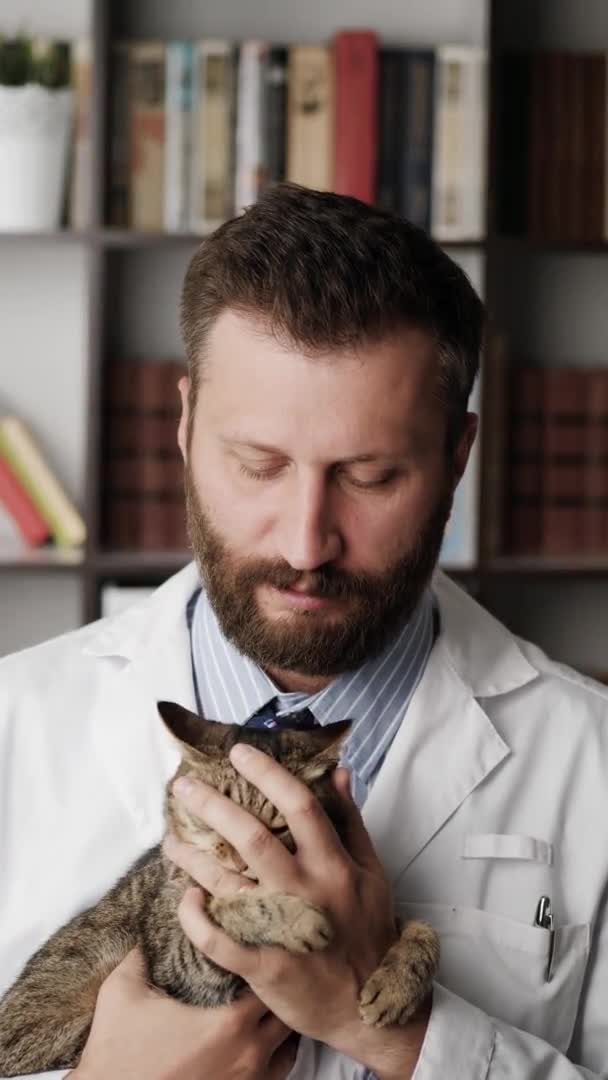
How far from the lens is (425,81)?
265 centimetres

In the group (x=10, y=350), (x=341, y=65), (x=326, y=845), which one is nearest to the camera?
(x=326, y=845)

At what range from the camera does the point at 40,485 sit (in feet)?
9.07

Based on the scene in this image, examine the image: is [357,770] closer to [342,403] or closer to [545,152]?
[342,403]

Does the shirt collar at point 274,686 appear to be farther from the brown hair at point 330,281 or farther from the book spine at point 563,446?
the book spine at point 563,446

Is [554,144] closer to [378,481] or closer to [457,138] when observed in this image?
[457,138]

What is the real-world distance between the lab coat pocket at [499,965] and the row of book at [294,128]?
65.6 inches

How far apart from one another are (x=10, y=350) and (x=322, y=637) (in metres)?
1.81

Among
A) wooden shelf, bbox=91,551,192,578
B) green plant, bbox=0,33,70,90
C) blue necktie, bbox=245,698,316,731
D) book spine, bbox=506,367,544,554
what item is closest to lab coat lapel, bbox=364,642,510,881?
blue necktie, bbox=245,698,316,731

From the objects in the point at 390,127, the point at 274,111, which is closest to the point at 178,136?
the point at 274,111

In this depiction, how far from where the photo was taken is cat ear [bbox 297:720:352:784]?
1.21m

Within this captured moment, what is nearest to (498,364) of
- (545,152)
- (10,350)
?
(545,152)

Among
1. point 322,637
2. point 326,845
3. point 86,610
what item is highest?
point 322,637

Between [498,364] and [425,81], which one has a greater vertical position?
[425,81]

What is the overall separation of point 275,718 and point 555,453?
1.54 m
